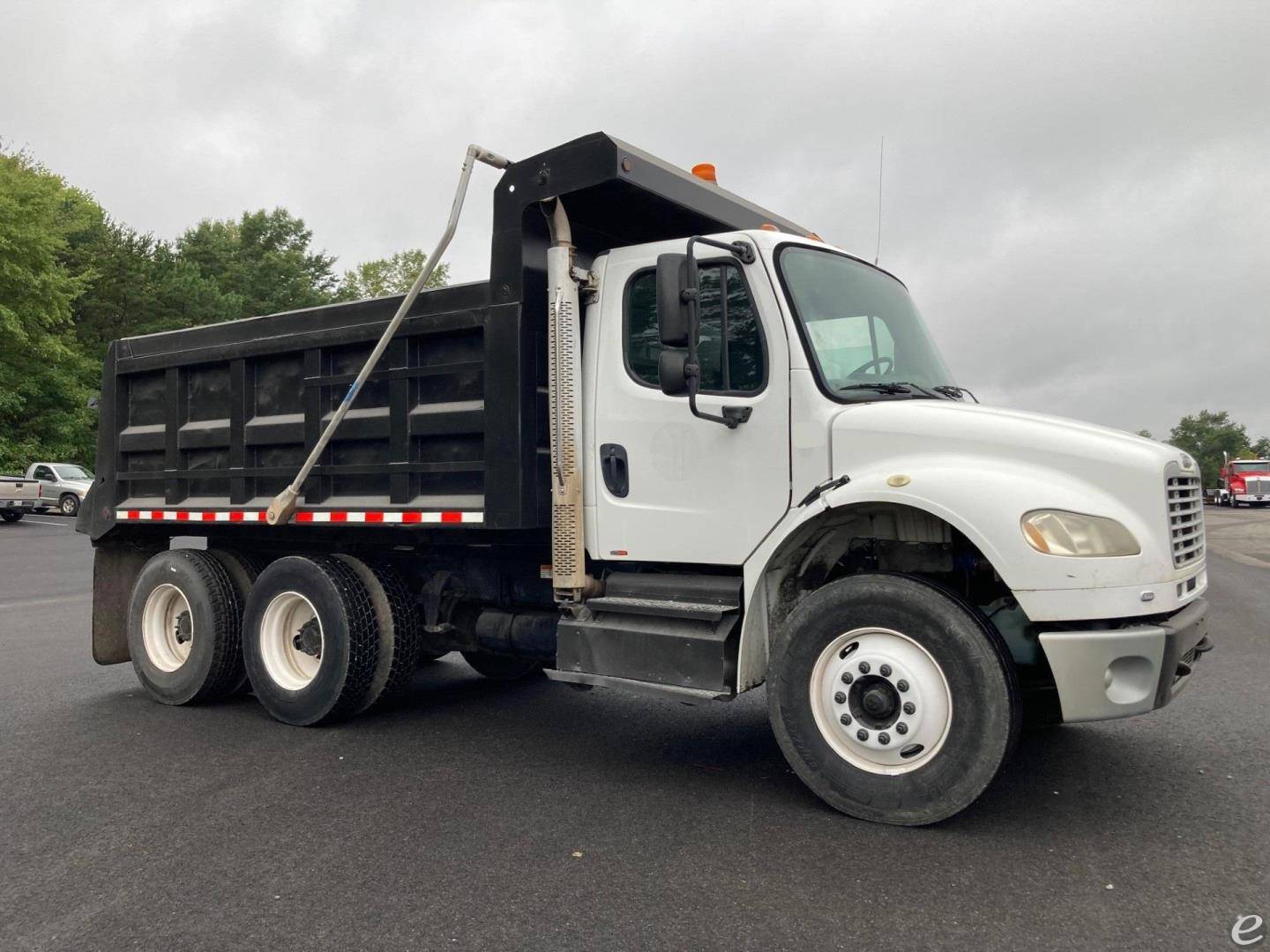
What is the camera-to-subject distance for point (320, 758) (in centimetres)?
535

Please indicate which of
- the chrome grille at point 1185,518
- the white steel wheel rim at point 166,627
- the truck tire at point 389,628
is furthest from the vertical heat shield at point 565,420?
the white steel wheel rim at point 166,627

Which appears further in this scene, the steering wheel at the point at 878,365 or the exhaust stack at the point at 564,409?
the exhaust stack at the point at 564,409

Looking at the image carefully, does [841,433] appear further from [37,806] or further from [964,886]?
[37,806]

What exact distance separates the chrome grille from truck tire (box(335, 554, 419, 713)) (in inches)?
162

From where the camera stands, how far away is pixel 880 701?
13.5 ft

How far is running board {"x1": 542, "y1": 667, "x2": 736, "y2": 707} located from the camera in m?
4.55

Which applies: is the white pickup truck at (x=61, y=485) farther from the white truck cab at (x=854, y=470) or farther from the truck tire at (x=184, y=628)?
the white truck cab at (x=854, y=470)

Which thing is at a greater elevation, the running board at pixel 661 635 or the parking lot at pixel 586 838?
the running board at pixel 661 635

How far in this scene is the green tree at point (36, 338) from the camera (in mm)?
34469

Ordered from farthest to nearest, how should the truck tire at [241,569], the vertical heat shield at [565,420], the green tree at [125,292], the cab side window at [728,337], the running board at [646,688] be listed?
the green tree at [125,292], the truck tire at [241,569], the vertical heat shield at [565,420], the cab side window at [728,337], the running board at [646,688]

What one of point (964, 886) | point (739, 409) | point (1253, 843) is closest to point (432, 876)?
point (964, 886)

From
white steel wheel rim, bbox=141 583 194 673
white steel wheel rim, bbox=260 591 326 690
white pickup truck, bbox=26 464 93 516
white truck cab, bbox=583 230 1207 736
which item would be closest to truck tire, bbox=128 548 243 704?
white steel wheel rim, bbox=141 583 194 673

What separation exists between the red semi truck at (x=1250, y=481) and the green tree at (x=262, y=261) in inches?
1860

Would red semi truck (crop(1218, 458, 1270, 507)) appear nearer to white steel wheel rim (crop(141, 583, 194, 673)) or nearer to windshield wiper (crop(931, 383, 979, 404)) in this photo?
windshield wiper (crop(931, 383, 979, 404))
